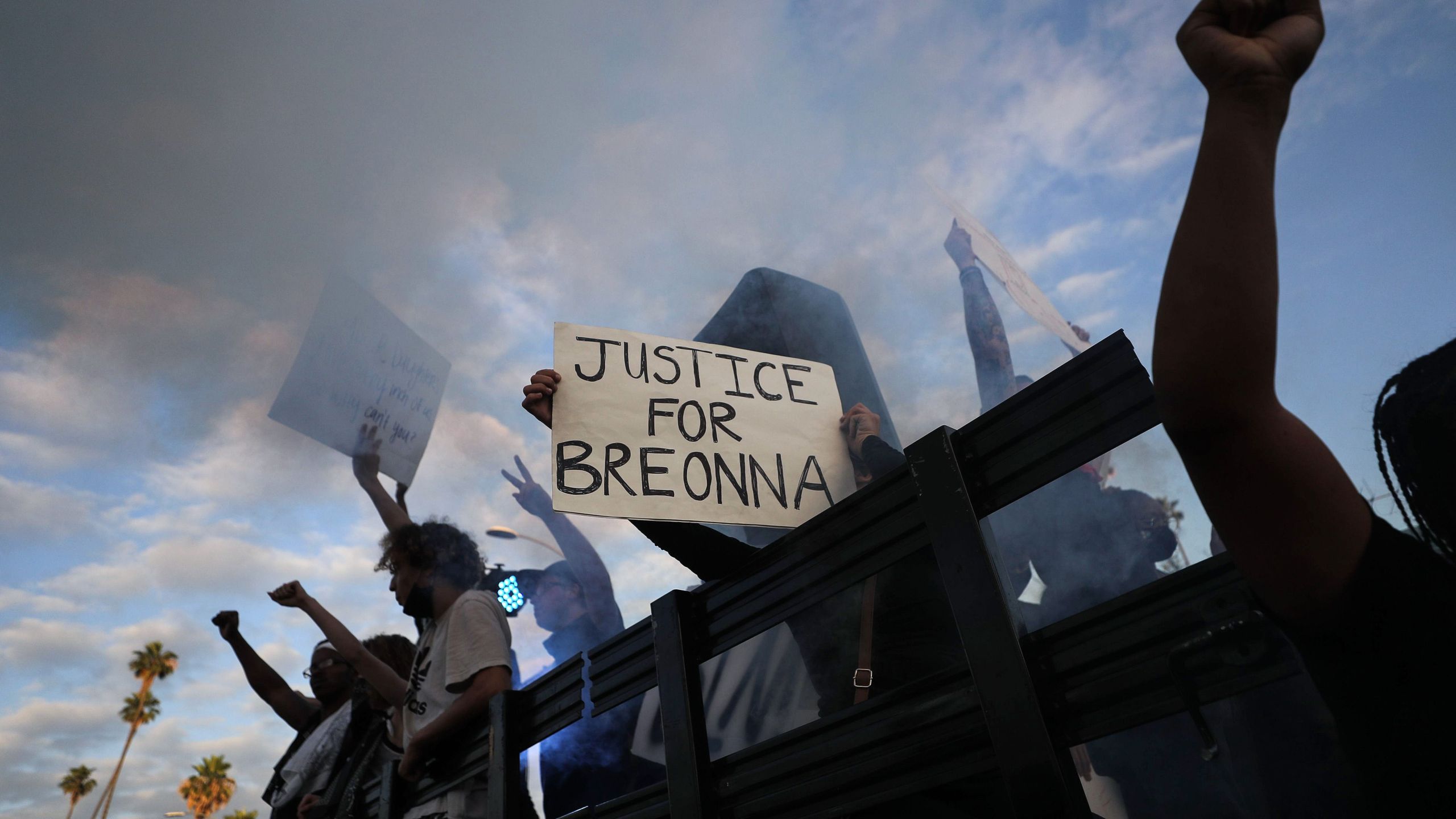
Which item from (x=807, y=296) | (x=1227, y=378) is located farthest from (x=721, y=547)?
(x=807, y=296)

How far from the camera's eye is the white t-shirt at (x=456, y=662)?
2.56m

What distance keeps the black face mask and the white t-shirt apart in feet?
0.46

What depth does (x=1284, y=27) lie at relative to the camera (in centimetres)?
92

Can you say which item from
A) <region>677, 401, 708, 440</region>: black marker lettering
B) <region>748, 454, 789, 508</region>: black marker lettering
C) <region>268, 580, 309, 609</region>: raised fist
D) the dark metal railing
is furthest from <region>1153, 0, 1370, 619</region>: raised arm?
<region>268, 580, 309, 609</region>: raised fist

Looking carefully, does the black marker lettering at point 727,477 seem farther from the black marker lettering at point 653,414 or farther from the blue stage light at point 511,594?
the blue stage light at point 511,594

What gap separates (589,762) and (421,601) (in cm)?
95

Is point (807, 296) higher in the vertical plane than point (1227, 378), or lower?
higher

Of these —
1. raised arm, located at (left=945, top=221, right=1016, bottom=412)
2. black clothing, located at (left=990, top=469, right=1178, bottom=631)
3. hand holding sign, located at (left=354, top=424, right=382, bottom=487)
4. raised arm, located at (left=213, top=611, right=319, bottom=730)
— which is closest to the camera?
black clothing, located at (left=990, top=469, right=1178, bottom=631)

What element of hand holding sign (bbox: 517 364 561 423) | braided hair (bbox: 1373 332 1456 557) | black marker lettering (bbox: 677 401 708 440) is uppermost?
hand holding sign (bbox: 517 364 561 423)

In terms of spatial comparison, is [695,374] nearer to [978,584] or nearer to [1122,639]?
A: [978,584]

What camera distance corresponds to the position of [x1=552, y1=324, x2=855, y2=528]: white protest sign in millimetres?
1764

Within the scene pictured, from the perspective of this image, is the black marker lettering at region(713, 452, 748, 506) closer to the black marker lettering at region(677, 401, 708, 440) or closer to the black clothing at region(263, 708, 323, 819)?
the black marker lettering at region(677, 401, 708, 440)

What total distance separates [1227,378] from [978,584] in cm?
51

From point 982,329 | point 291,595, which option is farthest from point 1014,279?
point 291,595
